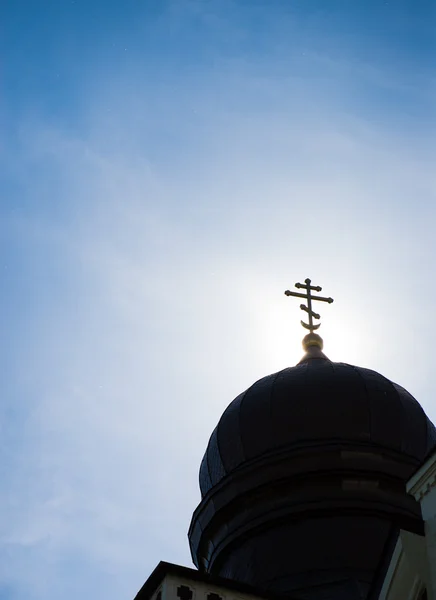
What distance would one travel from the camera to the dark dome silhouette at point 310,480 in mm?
18234

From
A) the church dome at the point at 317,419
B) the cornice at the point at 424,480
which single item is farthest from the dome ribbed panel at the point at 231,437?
the cornice at the point at 424,480

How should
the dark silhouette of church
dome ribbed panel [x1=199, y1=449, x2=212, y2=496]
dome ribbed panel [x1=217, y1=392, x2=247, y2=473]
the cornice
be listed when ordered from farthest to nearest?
dome ribbed panel [x1=199, y1=449, x2=212, y2=496]
dome ribbed panel [x1=217, y1=392, x2=247, y2=473]
the dark silhouette of church
the cornice

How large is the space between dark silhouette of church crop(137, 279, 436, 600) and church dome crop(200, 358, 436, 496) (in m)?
0.02

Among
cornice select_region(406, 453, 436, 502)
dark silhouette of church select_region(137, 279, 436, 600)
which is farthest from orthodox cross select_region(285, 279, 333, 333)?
cornice select_region(406, 453, 436, 502)

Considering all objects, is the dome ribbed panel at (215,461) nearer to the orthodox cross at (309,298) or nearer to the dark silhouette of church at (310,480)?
the dark silhouette of church at (310,480)

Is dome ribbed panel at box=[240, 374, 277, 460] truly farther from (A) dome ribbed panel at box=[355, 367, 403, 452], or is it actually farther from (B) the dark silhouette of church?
(A) dome ribbed panel at box=[355, 367, 403, 452]

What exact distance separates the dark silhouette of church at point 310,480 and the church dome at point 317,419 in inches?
0.8

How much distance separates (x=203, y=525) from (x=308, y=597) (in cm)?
285

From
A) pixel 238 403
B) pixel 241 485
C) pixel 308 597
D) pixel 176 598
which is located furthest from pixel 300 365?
pixel 176 598

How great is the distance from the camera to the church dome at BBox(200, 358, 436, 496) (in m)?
19.7

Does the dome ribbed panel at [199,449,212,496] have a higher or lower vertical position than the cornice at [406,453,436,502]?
higher

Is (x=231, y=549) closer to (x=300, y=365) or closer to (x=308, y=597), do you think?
(x=308, y=597)

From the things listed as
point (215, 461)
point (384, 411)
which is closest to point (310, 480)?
point (384, 411)

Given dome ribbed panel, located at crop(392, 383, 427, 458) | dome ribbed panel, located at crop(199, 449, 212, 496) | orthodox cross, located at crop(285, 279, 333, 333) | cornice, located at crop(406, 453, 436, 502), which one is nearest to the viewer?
cornice, located at crop(406, 453, 436, 502)
